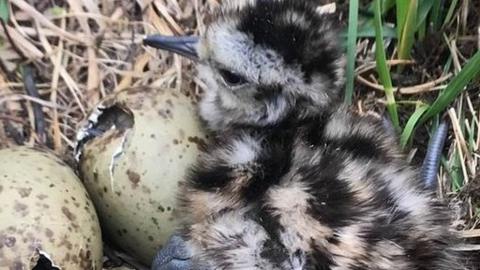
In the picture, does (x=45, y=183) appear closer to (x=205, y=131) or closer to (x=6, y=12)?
(x=205, y=131)

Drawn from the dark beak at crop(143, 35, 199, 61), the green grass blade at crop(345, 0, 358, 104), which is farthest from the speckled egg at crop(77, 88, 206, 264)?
the green grass blade at crop(345, 0, 358, 104)

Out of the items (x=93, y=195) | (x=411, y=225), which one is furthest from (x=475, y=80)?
(x=93, y=195)

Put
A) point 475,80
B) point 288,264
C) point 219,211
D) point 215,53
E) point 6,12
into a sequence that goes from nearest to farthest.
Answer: point 288,264
point 219,211
point 215,53
point 475,80
point 6,12

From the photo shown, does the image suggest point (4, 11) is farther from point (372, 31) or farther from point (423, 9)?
point (423, 9)

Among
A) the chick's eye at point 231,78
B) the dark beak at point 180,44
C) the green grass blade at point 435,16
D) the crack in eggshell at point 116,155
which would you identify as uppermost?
the green grass blade at point 435,16

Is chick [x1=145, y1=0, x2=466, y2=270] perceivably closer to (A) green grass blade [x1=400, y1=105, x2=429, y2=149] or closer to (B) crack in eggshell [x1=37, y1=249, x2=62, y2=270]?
(A) green grass blade [x1=400, y1=105, x2=429, y2=149]

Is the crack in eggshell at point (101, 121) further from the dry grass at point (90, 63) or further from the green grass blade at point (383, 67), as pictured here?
the green grass blade at point (383, 67)

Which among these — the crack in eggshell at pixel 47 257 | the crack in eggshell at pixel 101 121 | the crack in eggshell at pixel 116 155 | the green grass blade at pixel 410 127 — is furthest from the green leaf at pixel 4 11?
the green grass blade at pixel 410 127
